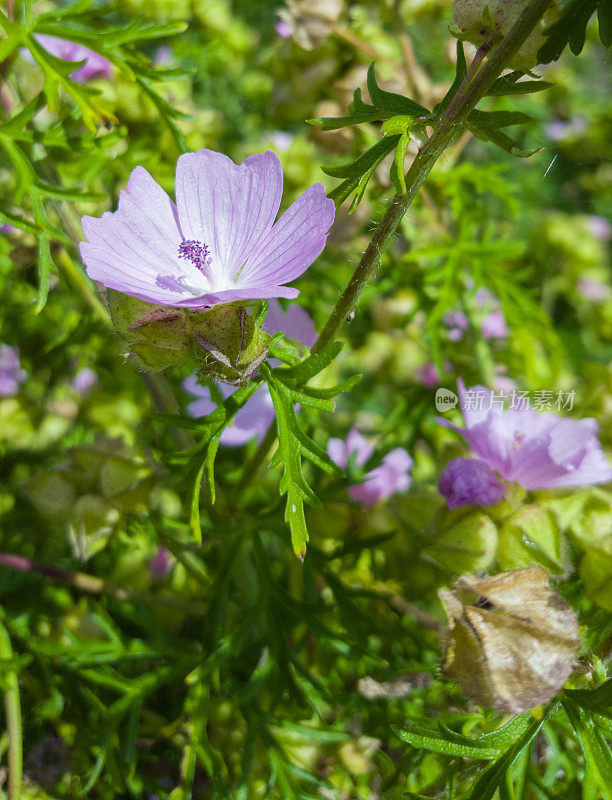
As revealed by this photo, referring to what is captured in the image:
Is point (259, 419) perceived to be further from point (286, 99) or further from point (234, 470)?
point (286, 99)

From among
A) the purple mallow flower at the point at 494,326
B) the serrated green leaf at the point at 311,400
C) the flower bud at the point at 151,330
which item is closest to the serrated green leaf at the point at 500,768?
the serrated green leaf at the point at 311,400

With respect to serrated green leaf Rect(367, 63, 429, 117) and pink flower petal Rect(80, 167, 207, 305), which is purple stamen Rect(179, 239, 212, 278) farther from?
serrated green leaf Rect(367, 63, 429, 117)

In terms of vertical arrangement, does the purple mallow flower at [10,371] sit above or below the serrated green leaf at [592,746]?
below

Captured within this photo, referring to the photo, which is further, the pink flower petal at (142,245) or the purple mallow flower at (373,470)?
the purple mallow flower at (373,470)

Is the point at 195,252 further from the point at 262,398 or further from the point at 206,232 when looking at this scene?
the point at 262,398

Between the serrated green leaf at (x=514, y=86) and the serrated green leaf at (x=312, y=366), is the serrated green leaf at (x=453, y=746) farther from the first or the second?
the serrated green leaf at (x=514, y=86)

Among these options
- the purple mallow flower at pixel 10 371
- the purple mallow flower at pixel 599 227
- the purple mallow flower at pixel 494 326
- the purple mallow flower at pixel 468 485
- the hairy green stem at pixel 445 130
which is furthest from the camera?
the purple mallow flower at pixel 599 227

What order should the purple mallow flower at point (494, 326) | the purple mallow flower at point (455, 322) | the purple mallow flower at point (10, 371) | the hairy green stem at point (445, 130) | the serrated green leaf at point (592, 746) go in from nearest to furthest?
the hairy green stem at point (445, 130) < the serrated green leaf at point (592, 746) < the purple mallow flower at point (10, 371) < the purple mallow flower at point (455, 322) < the purple mallow flower at point (494, 326)
